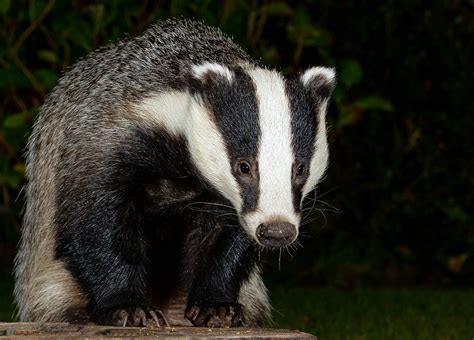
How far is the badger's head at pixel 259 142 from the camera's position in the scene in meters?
4.52

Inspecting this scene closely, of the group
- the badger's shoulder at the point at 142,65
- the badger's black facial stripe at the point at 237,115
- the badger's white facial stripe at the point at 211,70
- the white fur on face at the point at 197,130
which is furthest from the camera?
the badger's shoulder at the point at 142,65

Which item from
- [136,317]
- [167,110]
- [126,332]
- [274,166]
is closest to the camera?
[126,332]

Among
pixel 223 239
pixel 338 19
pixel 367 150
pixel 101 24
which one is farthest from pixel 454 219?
pixel 223 239

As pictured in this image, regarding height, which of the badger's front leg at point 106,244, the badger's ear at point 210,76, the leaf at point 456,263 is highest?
the leaf at point 456,263

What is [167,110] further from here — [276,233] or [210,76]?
[276,233]

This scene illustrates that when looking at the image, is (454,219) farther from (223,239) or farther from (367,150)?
(223,239)

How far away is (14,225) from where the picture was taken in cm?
846

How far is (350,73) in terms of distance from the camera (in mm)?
7828

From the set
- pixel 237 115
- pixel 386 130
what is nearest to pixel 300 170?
pixel 237 115

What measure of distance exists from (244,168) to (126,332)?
2.37ft

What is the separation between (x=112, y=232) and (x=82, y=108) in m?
0.59

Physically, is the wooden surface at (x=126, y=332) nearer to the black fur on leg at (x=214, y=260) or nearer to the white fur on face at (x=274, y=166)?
the white fur on face at (x=274, y=166)

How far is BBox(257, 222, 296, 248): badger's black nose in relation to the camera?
4.43 m

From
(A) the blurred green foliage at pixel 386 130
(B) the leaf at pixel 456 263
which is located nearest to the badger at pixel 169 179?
(A) the blurred green foliage at pixel 386 130
